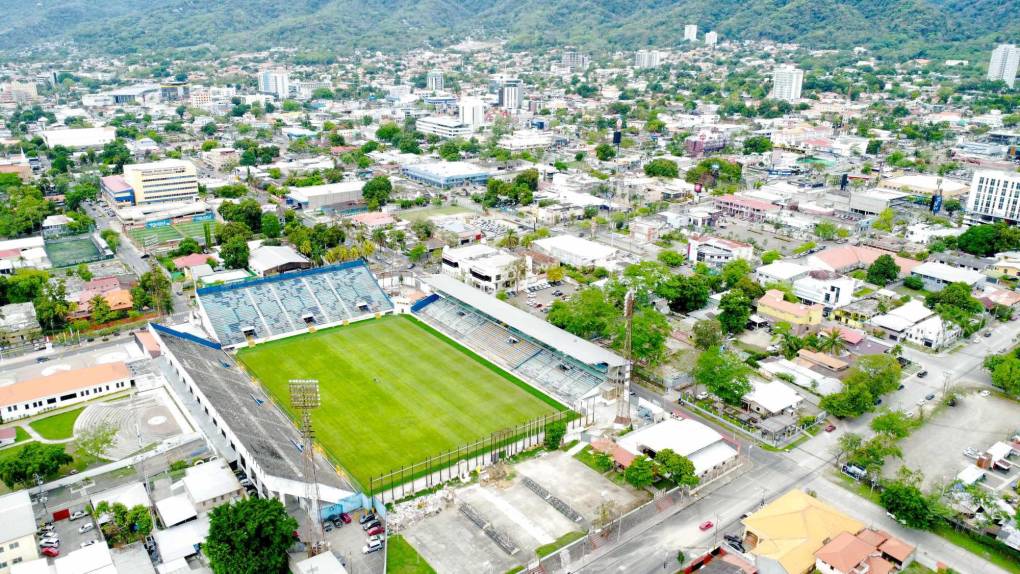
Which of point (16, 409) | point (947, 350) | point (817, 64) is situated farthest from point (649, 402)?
point (817, 64)

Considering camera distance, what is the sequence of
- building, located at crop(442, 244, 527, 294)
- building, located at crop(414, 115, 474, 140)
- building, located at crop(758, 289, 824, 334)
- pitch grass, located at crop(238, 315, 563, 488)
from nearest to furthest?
pitch grass, located at crop(238, 315, 563, 488)
building, located at crop(758, 289, 824, 334)
building, located at crop(442, 244, 527, 294)
building, located at crop(414, 115, 474, 140)

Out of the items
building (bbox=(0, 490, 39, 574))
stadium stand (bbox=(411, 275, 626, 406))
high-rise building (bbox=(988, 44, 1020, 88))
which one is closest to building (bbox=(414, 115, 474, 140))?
stadium stand (bbox=(411, 275, 626, 406))

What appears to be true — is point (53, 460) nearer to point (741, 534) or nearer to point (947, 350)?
point (741, 534)

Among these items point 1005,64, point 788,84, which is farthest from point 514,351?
point 1005,64

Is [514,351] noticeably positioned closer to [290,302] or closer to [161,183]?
[290,302]

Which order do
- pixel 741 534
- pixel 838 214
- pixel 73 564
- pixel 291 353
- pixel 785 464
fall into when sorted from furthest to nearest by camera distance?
1. pixel 838 214
2. pixel 291 353
3. pixel 785 464
4. pixel 741 534
5. pixel 73 564

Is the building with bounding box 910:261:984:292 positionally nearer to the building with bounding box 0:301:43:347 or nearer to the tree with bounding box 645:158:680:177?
the tree with bounding box 645:158:680:177

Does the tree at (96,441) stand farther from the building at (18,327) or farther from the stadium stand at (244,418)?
the building at (18,327)
